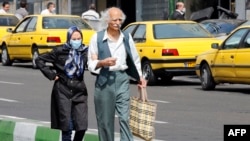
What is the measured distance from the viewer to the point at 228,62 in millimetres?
19828

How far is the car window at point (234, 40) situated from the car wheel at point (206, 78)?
727 mm

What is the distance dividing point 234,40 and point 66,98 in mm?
9584

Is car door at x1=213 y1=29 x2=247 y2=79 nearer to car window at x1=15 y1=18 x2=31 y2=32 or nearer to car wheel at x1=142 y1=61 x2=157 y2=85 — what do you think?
car wheel at x1=142 y1=61 x2=157 y2=85

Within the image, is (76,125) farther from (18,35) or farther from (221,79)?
(18,35)

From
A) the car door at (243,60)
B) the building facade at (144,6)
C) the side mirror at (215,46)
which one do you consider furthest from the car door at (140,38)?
the building facade at (144,6)

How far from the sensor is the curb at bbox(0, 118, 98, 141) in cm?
1142

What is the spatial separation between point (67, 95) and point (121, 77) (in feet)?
3.03

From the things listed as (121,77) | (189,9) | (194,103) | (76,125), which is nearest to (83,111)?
(76,125)

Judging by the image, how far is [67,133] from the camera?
1088cm

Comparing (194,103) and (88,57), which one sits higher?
(88,57)

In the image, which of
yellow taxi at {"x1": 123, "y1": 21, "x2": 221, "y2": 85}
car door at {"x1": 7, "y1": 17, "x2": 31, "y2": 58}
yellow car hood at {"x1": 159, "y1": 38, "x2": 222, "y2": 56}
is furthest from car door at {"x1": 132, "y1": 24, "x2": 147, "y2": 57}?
car door at {"x1": 7, "y1": 17, "x2": 31, "y2": 58}

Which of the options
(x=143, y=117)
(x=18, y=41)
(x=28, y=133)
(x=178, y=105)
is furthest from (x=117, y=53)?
(x=18, y=41)

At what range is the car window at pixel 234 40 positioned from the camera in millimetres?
19777

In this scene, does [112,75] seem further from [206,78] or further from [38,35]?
[38,35]
